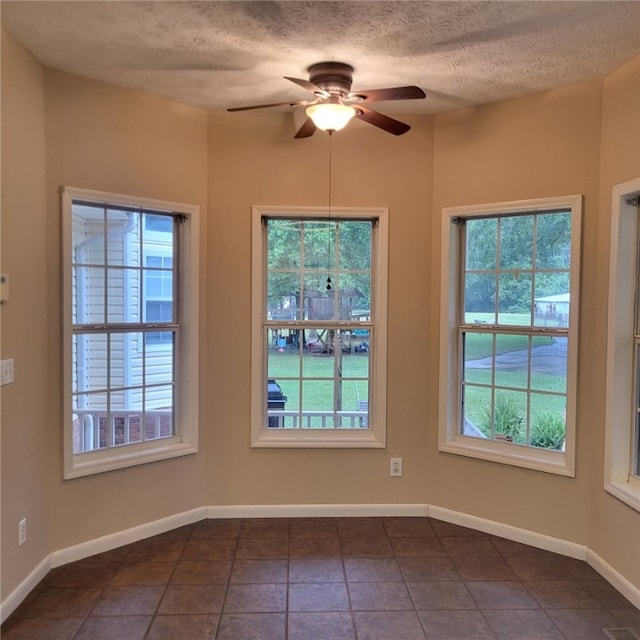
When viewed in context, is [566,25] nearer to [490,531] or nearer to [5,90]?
[5,90]

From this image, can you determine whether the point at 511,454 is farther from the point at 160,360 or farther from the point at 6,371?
the point at 6,371

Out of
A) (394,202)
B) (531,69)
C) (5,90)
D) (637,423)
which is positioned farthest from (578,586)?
(5,90)

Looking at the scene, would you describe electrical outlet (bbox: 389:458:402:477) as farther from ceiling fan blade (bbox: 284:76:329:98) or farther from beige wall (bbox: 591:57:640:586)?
ceiling fan blade (bbox: 284:76:329:98)

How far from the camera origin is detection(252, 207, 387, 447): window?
3402 millimetres

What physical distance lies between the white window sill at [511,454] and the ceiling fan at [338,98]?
200cm

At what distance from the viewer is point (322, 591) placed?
2.54 m

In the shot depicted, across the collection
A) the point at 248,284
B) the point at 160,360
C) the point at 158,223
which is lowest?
the point at 160,360

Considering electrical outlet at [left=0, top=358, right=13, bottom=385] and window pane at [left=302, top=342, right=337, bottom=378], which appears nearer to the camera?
electrical outlet at [left=0, top=358, right=13, bottom=385]

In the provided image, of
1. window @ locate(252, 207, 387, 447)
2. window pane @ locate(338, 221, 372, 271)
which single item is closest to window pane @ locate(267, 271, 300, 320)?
window @ locate(252, 207, 387, 447)

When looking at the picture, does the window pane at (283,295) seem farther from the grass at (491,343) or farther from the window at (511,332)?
the grass at (491,343)

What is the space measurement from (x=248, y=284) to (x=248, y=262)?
0.48 ft

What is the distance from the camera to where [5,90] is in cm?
228

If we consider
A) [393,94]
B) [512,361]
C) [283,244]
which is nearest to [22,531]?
[283,244]

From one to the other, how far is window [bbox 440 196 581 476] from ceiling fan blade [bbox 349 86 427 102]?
3.64ft
